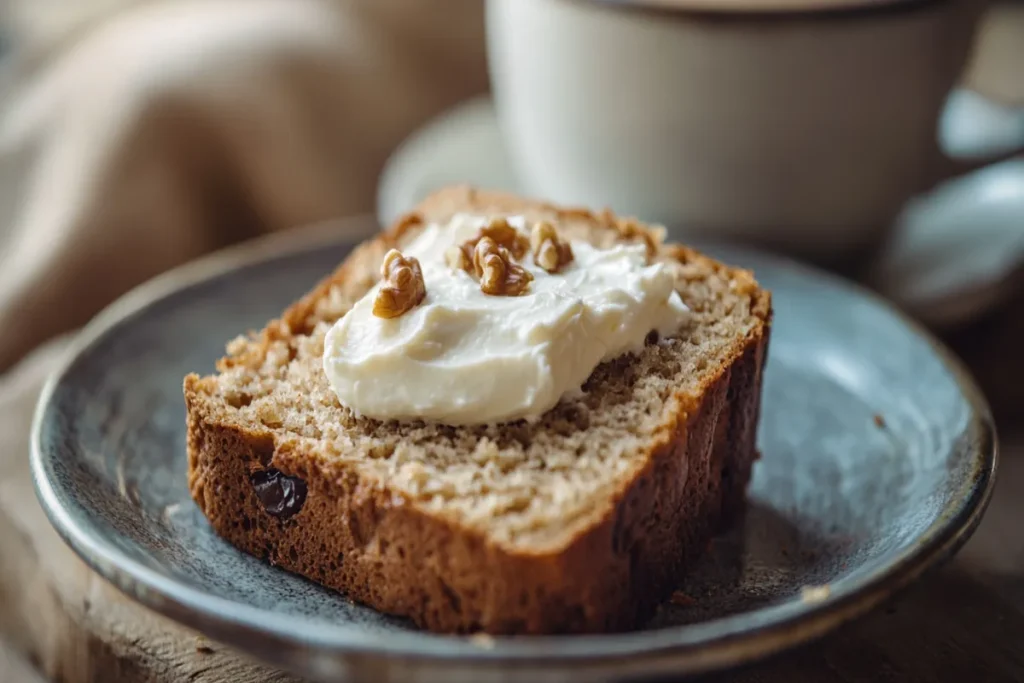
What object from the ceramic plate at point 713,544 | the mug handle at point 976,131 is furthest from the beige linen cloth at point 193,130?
the mug handle at point 976,131

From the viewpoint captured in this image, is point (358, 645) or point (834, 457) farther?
point (834, 457)

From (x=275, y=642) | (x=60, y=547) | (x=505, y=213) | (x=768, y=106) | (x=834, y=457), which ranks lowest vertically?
(x=60, y=547)

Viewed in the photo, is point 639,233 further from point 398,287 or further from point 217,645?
point 217,645

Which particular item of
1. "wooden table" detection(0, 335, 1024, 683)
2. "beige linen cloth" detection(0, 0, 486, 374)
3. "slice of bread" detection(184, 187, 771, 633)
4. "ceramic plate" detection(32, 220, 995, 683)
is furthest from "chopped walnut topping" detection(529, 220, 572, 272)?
"beige linen cloth" detection(0, 0, 486, 374)

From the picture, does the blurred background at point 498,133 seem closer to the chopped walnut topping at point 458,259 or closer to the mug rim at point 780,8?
the mug rim at point 780,8

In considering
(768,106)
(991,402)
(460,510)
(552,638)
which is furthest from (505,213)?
(991,402)

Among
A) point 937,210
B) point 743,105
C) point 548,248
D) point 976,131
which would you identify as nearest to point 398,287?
point 548,248

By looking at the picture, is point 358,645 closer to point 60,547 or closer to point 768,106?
point 60,547
